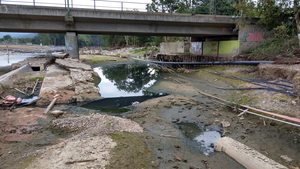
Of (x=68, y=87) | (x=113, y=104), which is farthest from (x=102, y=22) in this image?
(x=113, y=104)

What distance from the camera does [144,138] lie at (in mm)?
6332

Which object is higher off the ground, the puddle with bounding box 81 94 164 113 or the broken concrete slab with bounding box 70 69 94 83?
the broken concrete slab with bounding box 70 69 94 83

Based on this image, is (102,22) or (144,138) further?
(102,22)

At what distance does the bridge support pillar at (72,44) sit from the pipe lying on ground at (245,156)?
61.8ft

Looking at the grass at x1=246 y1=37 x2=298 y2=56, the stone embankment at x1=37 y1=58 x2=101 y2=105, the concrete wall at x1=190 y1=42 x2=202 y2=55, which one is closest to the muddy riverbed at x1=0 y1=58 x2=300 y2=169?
the stone embankment at x1=37 y1=58 x2=101 y2=105

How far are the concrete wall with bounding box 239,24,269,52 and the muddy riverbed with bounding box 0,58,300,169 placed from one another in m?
12.8

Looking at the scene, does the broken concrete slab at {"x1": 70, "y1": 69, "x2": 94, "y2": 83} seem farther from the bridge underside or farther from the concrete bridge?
the bridge underside

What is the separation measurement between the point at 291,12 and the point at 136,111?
678 inches

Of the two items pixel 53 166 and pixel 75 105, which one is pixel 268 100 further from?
pixel 75 105

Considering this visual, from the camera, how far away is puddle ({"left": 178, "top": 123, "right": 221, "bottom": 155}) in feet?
20.3

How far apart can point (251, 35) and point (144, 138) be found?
62.6 ft

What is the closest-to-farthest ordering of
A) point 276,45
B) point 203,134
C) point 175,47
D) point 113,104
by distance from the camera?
point 203,134
point 113,104
point 276,45
point 175,47

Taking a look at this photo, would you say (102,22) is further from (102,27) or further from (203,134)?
(203,134)

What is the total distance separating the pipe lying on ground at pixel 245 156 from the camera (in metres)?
4.61
